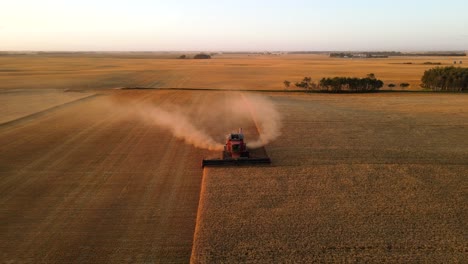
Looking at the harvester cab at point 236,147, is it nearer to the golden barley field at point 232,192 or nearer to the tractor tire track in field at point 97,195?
the golden barley field at point 232,192

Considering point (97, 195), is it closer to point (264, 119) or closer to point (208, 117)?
point (208, 117)

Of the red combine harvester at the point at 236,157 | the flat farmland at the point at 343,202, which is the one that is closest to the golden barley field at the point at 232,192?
the flat farmland at the point at 343,202

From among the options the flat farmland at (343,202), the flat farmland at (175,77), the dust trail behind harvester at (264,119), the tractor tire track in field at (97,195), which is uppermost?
the flat farmland at (175,77)

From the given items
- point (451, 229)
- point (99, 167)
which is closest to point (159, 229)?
point (99, 167)

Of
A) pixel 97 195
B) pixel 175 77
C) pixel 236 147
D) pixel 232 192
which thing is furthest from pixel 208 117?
pixel 175 77

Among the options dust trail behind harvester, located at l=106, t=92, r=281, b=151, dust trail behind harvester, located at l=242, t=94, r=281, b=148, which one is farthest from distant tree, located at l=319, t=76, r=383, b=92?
dust trail behind harvester, located at l=106, t=92, r=281, b=151

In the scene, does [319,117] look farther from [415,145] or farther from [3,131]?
[3,131]

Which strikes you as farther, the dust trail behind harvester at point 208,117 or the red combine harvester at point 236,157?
the dust trail behind harvester at point 208,117
